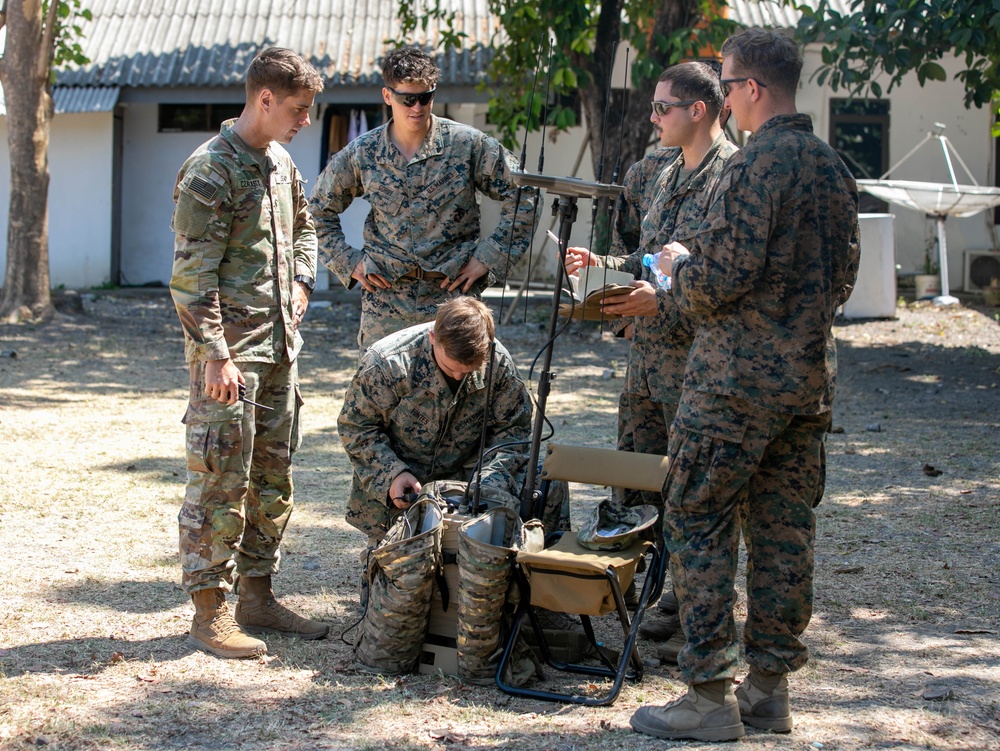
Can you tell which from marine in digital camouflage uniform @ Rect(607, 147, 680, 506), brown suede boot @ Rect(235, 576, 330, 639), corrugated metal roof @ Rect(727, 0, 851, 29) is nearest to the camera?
brown suede boot @ Rect(235, 576, 330, 639)

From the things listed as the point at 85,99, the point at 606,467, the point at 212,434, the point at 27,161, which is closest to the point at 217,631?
the point at 212,434

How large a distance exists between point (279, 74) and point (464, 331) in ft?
3.56

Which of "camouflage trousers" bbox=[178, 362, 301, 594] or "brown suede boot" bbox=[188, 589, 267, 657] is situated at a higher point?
"camouflage trousers" bbox=[178, 362, 301, 594]

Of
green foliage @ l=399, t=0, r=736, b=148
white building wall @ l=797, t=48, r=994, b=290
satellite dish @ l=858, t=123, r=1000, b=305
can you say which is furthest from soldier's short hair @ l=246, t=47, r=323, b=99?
white building wall @ l=797, t=48, r=994, b=290

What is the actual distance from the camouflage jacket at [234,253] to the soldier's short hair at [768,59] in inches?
67.8

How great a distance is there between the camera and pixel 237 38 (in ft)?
54.1

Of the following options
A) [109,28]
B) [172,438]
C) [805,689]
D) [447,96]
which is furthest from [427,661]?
[109,28]

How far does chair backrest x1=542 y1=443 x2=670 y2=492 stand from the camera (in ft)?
12.5

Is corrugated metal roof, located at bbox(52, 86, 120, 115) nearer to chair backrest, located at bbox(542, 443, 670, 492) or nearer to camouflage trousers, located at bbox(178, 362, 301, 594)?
camouflage trousers, located at bbox(178, 362, 301, 594)

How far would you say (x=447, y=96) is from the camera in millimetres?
15227

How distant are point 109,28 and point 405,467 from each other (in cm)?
1500

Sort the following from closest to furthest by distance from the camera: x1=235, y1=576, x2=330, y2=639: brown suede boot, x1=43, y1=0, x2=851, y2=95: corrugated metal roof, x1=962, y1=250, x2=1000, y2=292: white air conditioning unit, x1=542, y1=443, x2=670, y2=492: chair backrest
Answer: x1=542, y1=443, x2=670, y2=492: chair backrest < x1=235, y1=576, x2=330, y2=639: brown suede boot < x1=43, y1=0, x2=851, y2=95: corrugated metal roof < x1=962, y1=250, x2=1000, y2=292: white air conditioning unit

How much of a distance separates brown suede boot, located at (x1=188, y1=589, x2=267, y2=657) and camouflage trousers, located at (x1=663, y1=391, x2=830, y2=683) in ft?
5.19

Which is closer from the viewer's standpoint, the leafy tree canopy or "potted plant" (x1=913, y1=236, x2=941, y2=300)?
the leafy tree canopy
